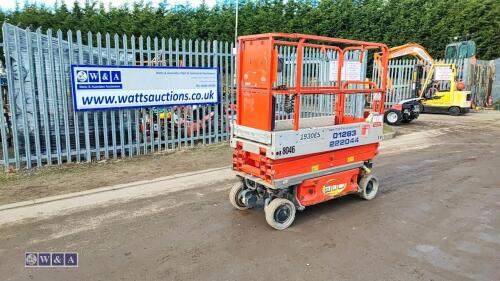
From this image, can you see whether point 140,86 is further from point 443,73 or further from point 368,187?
point 443,73

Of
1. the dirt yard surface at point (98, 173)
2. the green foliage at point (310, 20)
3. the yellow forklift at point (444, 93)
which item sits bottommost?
the dirt yard surface at point (98, 173)

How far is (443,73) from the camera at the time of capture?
663 inches

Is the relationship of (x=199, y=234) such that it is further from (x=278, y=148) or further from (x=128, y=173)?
(x=128, y=173)

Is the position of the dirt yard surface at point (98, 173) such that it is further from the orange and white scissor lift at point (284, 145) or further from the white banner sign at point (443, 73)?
the white banner sign at point (443, 73)

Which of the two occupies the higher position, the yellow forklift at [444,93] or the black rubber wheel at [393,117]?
the yellow forklift at [444,93]

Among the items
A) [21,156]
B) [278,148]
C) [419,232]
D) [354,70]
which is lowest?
[419,232]

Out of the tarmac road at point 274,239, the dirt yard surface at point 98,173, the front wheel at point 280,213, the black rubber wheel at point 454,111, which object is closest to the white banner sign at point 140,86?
the dirt yard surface at point 98,173

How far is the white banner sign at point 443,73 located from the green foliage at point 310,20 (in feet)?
30.4

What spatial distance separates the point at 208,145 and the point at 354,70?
3.96 metres

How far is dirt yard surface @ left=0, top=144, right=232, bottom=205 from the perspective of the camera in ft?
19.9

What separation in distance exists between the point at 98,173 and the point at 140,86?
6.60ft

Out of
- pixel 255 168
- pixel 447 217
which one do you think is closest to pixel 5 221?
pixel 255 168

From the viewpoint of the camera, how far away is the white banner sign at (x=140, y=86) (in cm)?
725

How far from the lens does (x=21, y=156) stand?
23.1ft
